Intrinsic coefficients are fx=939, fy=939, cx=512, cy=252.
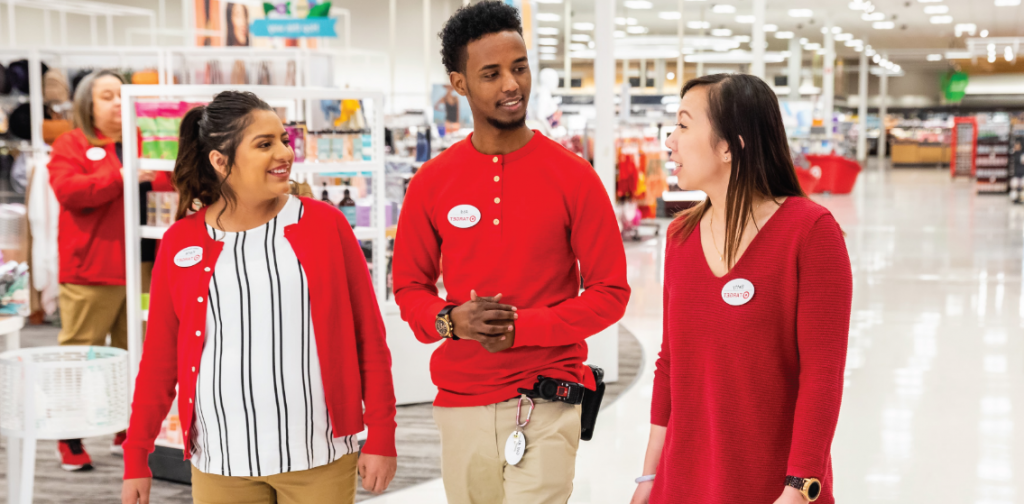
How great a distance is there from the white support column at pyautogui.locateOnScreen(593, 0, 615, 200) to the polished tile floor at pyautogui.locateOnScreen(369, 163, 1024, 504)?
4.43 ft

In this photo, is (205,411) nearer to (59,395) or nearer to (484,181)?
(484,181)

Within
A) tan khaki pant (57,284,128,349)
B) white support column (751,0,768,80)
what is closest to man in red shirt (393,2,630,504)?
tan khaki pant (57,284,128,349)

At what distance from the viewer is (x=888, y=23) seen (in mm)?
25078

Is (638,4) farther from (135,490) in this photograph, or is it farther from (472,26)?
(135,490)

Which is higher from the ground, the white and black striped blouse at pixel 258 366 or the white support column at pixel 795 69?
the white support column at pixel 795 69

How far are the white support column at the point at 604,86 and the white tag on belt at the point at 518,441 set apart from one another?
339 cm

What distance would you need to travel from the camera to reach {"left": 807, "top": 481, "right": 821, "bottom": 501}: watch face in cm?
147

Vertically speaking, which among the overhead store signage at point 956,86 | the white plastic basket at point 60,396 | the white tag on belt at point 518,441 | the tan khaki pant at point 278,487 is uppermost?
the overhead store signage at point 956,86

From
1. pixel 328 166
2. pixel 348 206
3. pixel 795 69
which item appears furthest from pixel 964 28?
pixel 328 166

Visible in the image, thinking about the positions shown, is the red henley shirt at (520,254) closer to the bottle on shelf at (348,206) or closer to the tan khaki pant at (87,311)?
the bottle on shelf at (348,206)

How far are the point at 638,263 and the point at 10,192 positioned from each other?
622cm

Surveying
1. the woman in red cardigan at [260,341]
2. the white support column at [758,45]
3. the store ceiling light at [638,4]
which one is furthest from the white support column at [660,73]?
the woman in red cardigan at [260,341]

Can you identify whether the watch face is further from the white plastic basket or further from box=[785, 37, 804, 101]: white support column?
box=[785, 37, 804, 101]: white support column

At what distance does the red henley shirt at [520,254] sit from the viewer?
72.9 inches
